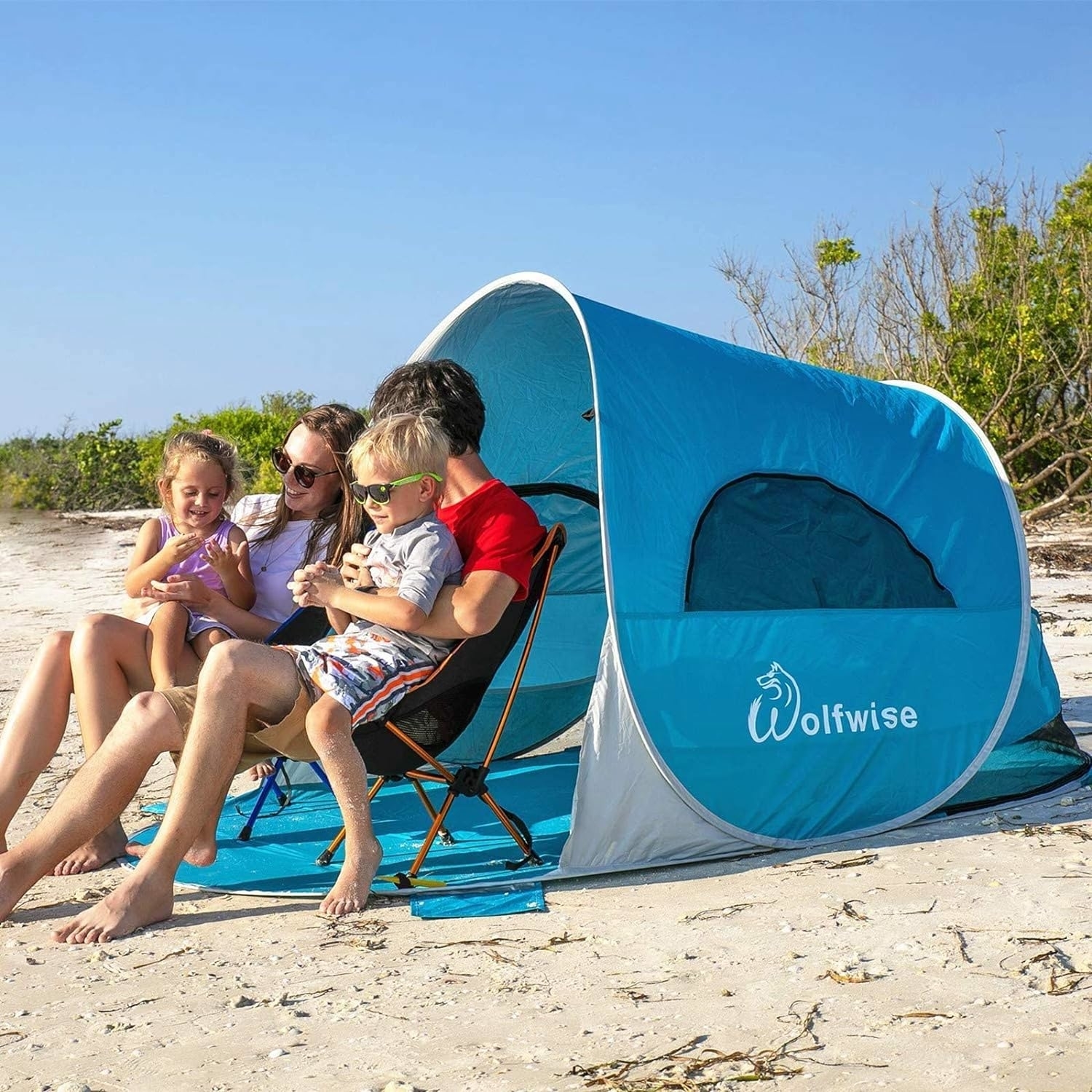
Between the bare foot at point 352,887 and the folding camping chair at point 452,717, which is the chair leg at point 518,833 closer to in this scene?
the folding camping chair at point 452,717

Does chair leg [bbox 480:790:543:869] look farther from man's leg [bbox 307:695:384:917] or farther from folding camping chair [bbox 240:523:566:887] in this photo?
man's leg [bbox 307:695:384:917]

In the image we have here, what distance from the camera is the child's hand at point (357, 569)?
4051 mm

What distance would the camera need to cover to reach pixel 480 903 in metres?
3.79

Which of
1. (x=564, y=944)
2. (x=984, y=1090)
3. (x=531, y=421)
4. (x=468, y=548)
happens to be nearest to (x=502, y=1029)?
(x=564, y=944)

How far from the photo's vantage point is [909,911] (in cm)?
354

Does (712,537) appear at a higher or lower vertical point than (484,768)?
higher

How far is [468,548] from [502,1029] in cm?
163

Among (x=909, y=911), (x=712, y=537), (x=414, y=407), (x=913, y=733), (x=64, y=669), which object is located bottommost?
(x=909, y=911)

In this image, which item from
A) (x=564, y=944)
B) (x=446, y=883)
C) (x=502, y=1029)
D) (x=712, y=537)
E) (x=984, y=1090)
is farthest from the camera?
(x=712, y=537)

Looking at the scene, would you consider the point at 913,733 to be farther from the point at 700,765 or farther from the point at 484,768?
the point at 484,768

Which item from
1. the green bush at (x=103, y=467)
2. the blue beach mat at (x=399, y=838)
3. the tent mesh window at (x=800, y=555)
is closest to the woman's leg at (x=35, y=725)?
the blue beach mat at (x=399, y=838)

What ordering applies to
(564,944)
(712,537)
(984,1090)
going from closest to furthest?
1. (984,1090)
2. (564,944)
3. (712,537)

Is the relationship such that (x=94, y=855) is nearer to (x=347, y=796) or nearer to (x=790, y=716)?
(x=347, y=796)

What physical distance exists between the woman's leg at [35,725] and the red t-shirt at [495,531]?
1265mm
